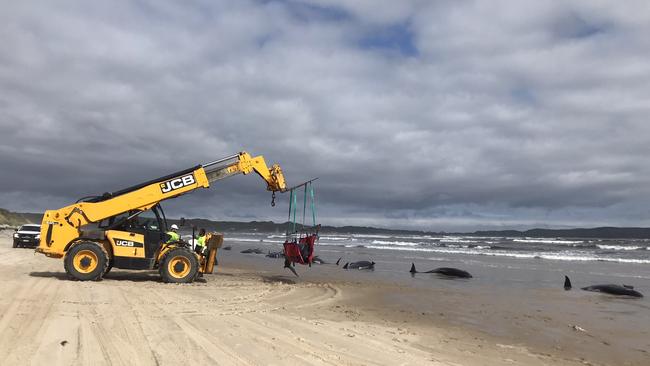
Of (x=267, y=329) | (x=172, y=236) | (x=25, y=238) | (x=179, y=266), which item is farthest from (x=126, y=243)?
(x=25, y=238)

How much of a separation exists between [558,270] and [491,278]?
6745 millimetres

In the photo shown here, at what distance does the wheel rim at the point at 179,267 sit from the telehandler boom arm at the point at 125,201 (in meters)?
1.73

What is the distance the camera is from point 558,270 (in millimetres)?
24891

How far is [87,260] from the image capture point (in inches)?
532

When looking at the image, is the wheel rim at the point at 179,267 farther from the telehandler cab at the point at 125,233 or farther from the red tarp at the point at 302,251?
the red tarp at the point at 302,251

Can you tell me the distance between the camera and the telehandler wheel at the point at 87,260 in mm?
13398

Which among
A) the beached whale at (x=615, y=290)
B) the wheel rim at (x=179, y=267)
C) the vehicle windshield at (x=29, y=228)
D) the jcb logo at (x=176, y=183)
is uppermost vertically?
the jcb logo at (x=176, y=183)

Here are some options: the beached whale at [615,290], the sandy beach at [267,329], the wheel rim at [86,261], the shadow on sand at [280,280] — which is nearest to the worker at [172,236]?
the sandy beach at [267,329]

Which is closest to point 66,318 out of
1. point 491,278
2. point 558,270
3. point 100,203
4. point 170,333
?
point 170,333

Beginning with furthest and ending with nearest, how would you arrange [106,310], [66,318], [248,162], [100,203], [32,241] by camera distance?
[32,241] → [248,162] → [100,203] → [106,310] → [66,318]

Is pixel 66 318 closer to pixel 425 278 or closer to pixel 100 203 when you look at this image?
pixel 100 203

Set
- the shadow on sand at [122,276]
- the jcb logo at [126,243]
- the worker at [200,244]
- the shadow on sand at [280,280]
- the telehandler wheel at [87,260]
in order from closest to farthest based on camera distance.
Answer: the telehandler wheel at [87,260] → the jcb logo at [126,243] → the shadow on sand at [122,276] → the worker at [200,244] → the shadow on sand at [280,280]

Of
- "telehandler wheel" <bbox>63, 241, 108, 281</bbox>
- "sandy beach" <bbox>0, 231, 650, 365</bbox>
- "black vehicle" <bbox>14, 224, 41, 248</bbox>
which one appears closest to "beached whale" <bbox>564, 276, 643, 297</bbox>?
"sandy beach" <bbox>0, 231, 650, 365</bbox>

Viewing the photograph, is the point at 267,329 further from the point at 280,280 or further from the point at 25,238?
the point at 25,238
